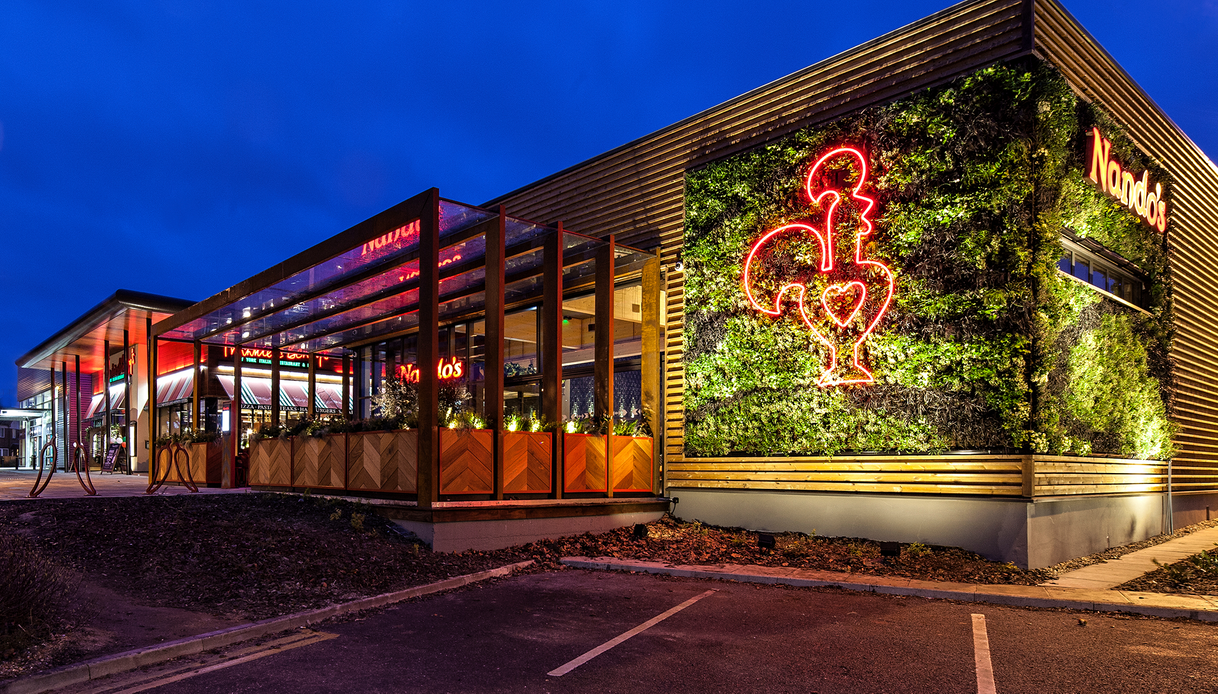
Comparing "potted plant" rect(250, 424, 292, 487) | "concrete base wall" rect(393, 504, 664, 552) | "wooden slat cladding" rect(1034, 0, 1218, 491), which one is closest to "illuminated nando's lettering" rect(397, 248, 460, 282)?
"potted plant" rect(250, 424, 292, 487)

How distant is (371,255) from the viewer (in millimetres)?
13805

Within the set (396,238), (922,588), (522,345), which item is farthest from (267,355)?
(922,588)

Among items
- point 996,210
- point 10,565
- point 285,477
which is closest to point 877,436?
point 996,210

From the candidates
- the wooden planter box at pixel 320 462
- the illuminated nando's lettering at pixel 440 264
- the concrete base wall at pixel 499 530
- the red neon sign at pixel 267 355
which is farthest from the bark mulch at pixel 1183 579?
the red neon sign at pixel 267 355

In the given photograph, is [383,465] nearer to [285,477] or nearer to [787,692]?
[285,477]

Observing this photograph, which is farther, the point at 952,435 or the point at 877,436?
the point at 877,436

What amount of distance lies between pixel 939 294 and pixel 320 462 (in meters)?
10.3

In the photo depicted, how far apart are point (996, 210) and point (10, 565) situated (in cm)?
1095

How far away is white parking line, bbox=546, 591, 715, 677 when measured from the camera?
5.62m

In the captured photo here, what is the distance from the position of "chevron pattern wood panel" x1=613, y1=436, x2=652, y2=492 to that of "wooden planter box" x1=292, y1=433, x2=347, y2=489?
4.50 metres

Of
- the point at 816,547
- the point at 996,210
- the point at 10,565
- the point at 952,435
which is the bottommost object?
the point at 816,547

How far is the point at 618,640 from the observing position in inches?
256

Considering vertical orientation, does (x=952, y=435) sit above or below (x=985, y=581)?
above

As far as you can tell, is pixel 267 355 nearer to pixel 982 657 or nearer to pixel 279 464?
pixel 279 464
